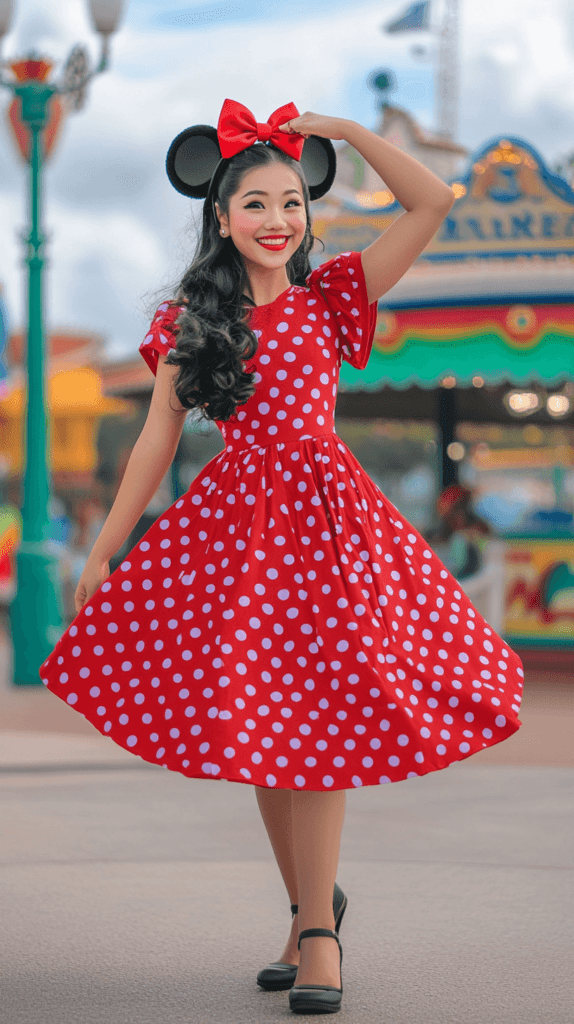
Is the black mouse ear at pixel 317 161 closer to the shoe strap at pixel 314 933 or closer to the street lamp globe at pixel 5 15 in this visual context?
the shoe strap at pixel 314 933

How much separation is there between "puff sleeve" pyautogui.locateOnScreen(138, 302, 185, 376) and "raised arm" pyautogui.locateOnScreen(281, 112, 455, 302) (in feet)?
1.54

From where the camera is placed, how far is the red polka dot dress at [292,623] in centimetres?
276

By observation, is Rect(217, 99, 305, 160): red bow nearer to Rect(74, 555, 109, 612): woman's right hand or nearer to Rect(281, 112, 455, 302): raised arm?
Rect(281, 112, 455, 302): raised arm

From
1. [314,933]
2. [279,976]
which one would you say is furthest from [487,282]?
[314,933]

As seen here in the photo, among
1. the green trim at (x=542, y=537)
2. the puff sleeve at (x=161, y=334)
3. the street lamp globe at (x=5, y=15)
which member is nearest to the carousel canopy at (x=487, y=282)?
the green trim at (x=542, y=537)

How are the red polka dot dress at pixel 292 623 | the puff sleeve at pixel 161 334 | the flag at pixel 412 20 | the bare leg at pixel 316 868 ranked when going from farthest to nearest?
the flag at pixel 412 20 < the puff sleeve at pixel 161 334 < the bare leg at pixel 316 868 < the red polka dot dress at pixel 292 623

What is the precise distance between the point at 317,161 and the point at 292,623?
1.22 meters

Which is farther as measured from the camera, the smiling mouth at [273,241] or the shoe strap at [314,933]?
the smiling mouth at [273,241]

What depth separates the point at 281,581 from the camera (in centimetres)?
289

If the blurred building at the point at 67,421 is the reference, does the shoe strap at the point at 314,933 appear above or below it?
below

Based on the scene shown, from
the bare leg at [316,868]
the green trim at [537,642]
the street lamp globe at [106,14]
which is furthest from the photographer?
the green trim at [537,642]

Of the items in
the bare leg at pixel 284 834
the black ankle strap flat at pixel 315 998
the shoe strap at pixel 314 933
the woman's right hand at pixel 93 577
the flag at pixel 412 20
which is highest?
the flag at pixel 412 20

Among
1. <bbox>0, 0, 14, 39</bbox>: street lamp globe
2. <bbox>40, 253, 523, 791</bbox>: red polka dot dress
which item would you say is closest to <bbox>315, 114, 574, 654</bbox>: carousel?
<bbox>0, 0, 14, 39</bbox>: street lamp globe

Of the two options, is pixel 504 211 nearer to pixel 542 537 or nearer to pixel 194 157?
pixel 542 537
